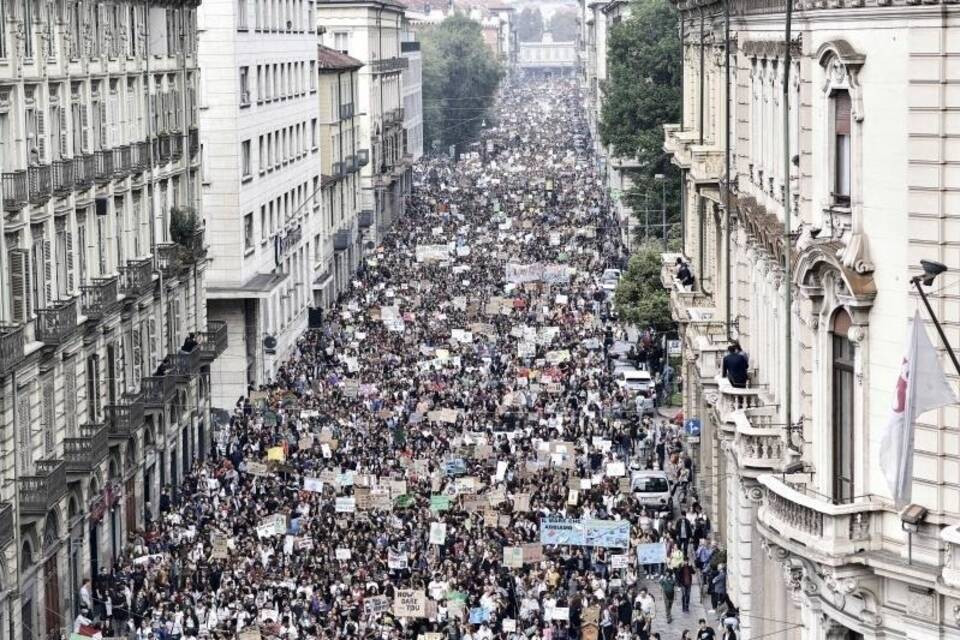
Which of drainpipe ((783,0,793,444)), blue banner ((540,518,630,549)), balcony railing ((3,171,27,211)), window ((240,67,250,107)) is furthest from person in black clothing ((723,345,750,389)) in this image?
window ((240,67,250,107))

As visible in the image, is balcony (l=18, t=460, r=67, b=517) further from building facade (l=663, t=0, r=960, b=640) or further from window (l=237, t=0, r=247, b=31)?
window (l=237, t=0, r=247, b=31)

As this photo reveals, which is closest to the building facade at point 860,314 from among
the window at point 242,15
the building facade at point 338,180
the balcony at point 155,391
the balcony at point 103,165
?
the balcony at point 103,165

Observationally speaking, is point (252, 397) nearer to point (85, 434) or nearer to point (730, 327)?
point (85, 434)

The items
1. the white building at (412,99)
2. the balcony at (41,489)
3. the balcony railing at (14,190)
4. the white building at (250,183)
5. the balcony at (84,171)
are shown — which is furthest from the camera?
the white building at (412,99)

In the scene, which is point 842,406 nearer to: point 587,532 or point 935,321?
point 935,321

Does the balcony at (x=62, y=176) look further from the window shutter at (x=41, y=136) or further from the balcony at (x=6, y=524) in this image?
the balcony at (x=6, y=524)

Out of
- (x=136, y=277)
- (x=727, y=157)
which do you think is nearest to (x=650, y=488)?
(x=136, y=277)
